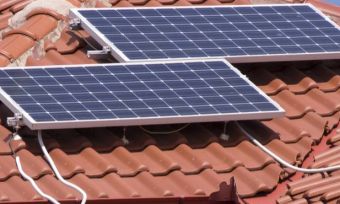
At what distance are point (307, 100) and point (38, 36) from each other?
304cm

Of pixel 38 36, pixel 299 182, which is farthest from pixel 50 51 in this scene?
pixel 299 182

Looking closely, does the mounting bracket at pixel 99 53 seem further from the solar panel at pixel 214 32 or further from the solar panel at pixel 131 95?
the solar panel at pixel 131 95

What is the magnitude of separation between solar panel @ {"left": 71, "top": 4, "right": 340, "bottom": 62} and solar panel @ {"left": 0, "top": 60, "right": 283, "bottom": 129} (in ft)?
1.18

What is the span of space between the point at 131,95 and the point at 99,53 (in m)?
1.04

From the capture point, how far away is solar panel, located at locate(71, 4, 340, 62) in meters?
16.4

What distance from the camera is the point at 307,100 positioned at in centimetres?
1677

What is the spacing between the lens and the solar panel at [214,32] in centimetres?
1639

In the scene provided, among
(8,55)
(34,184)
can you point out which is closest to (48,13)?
(8,55)

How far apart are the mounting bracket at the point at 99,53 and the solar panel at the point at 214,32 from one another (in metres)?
0.05

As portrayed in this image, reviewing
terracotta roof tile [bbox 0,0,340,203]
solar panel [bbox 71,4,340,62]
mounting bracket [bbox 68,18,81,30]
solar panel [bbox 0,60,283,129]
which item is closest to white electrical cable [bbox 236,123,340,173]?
terracotta roof tile [bbox 0,0,340,203]

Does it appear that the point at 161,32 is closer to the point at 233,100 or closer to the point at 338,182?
the point at 233,100

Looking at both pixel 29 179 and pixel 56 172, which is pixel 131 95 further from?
pixel 29 179

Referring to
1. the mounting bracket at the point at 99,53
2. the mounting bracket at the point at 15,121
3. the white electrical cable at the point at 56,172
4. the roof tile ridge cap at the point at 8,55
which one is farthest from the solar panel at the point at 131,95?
the roof tile ridge cap at the point at 8,55

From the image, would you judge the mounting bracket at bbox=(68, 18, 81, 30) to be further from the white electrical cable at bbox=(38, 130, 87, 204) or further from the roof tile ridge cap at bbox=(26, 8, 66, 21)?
the white electrical cable at bbox=(38, 130, 87, 204)
